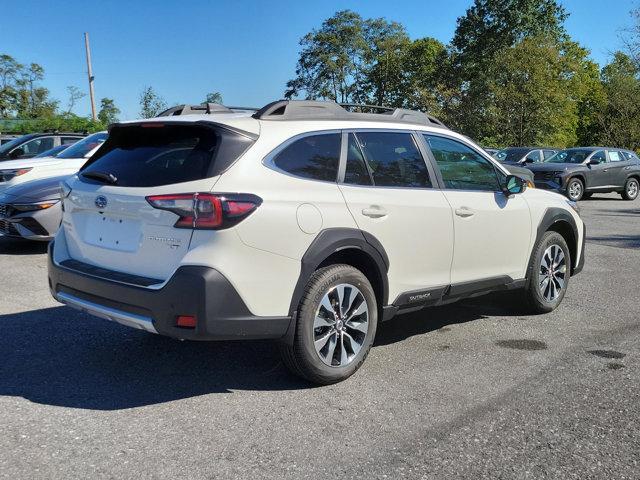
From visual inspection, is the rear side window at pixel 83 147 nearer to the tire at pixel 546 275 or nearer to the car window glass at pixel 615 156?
the tire at pixel 546 275

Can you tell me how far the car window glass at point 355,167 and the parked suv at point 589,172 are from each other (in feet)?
50.0

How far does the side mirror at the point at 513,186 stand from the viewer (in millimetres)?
5324

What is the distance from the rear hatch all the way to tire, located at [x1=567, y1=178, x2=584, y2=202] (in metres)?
16.7

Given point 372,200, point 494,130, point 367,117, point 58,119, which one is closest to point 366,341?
point 372,200

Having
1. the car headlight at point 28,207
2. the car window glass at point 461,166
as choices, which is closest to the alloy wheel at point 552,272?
the car window glass at point 461,166

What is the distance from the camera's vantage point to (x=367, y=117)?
15.0ft

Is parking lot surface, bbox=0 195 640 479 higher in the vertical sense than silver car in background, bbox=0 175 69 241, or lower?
lower

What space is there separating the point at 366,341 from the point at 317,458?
1226 mm

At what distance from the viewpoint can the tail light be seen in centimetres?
347

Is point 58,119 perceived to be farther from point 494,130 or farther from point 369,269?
point 369,269

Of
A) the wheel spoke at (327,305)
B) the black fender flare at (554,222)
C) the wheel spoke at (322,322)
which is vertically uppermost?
the black fender flare at (554,222)

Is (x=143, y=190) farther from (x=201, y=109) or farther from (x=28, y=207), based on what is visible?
(x=28, y=207)

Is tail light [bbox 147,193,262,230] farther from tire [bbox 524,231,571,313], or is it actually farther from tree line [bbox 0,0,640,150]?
tree line [bbox 0,0,640,150]

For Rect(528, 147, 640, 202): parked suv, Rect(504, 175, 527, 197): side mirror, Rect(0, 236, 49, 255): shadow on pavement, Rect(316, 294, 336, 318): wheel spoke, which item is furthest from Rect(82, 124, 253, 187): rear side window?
Rect(528, 147, 640, 202): parked suv
